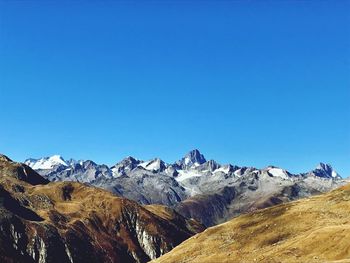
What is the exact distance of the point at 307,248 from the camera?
3349 inches

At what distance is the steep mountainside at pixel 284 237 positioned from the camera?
8357 centimetres

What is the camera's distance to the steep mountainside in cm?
8357

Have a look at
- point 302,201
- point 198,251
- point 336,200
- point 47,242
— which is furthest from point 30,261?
point 336,200

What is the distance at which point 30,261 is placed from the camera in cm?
18262

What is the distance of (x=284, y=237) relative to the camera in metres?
103

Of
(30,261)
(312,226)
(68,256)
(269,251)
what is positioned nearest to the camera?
(269,251)

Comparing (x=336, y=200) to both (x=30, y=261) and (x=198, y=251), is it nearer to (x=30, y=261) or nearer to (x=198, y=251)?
(x=198, y=251)

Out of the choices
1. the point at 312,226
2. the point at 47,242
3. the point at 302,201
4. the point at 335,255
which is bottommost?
the point at 335,255

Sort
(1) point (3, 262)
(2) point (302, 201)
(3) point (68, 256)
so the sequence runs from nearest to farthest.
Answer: (2) point (302, 201)
(1) point (3, 262)
(3) point (68, 256)

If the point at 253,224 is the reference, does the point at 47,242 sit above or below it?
above

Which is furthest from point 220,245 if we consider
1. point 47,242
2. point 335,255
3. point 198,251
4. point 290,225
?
point 47,242

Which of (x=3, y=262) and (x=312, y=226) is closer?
(x=312, y=226)

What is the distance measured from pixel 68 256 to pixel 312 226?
12172 centimetres

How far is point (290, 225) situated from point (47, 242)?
114622mm
